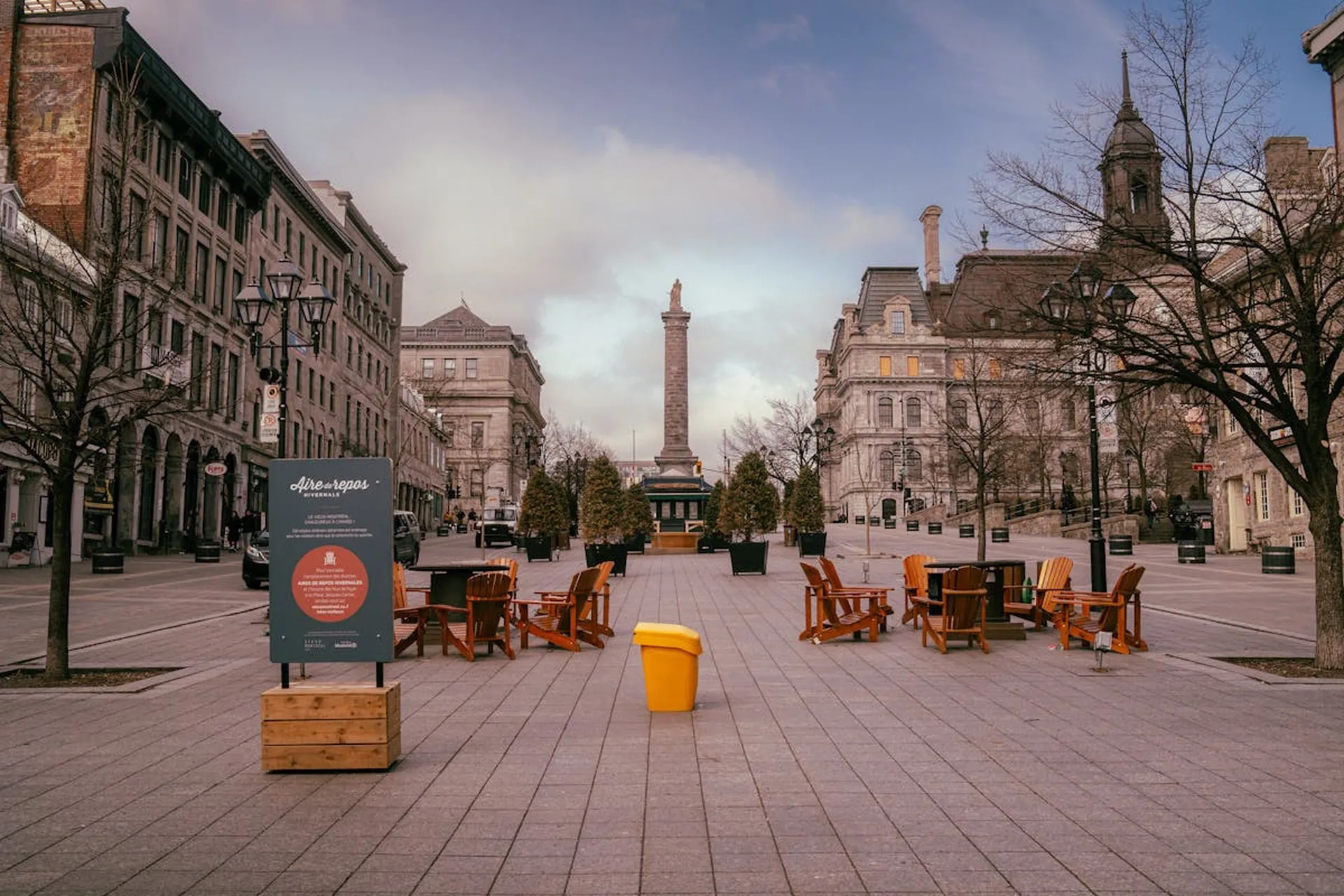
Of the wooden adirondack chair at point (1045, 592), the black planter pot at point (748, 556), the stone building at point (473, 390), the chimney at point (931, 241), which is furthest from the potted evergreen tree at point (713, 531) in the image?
the chimney at point (931, 241)

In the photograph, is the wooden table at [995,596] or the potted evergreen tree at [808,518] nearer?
the wooden table at [995,596]

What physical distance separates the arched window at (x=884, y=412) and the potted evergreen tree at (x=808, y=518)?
68638 mm

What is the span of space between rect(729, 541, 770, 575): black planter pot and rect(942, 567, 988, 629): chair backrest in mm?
14483

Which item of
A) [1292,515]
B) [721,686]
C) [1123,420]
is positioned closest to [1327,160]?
[721,686]

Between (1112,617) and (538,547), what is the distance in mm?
26428

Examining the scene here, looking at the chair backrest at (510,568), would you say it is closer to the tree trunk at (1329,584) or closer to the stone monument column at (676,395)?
the tree trunk at (1329,584)

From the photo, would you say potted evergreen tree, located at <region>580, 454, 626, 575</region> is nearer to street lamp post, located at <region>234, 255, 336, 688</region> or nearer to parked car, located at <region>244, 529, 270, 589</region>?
parked car, located at <region>244, 529, 270, 589</region>

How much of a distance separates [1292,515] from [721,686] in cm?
3176

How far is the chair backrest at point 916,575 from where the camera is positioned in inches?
590

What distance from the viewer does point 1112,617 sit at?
1298cm

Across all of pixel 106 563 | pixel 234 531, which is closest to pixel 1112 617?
pixel 106 563

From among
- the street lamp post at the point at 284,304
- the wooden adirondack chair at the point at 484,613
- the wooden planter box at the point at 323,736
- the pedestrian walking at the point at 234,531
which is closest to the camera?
the wooden planter box at the point at 323,736

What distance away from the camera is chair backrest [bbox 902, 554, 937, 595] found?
1499 centimetres

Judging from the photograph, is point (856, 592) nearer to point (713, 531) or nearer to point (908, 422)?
point (713, 531)
